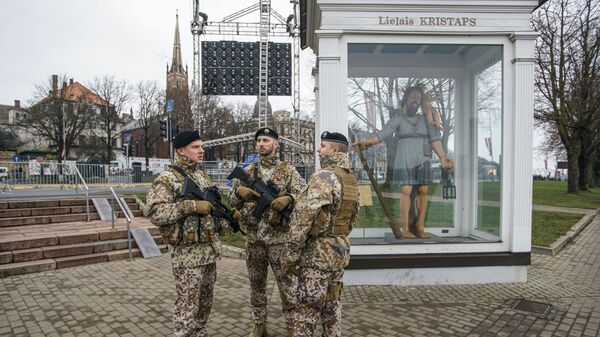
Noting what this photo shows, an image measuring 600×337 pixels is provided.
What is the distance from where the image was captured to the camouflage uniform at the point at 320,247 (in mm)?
2904

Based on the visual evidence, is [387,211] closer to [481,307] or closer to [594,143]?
[481,307]

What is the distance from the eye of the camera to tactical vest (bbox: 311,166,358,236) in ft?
10.1

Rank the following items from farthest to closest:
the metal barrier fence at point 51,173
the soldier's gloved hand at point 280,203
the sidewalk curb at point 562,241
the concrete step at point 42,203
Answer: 1. the metal barrier fence at point 51,173
2. the concrete step at point 42,203
3. the sidewalk curb at point 562,241
4. the soldier's gloved hand at point 280,203

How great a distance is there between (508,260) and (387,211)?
1.89 m

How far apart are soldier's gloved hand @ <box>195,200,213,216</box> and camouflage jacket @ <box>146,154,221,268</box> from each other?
4 centimetres

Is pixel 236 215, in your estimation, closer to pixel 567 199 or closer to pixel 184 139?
pixel 184 139

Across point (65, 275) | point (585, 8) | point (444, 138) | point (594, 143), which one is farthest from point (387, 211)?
point (594, 143)

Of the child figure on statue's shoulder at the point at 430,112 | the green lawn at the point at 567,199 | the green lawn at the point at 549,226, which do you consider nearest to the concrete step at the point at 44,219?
the child figure on statue's shoulder at the point at 430,112

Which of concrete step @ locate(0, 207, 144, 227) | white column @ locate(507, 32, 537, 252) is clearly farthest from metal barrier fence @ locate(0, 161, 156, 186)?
white column @ locate(507, 32, 537, 252)

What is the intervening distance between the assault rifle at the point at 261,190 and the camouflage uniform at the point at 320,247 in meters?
0.48

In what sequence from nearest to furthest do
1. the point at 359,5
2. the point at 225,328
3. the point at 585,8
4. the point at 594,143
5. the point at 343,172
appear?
the point at 343,172
the point at 225,328
the point at 359,5
the point at 585,8
the point at 594,143

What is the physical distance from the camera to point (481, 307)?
4609 mm

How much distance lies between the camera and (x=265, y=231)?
3609 mm

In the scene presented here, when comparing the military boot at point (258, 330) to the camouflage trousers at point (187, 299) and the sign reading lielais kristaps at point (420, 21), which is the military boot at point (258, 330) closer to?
the camouflage trousers at point (187, 299)
